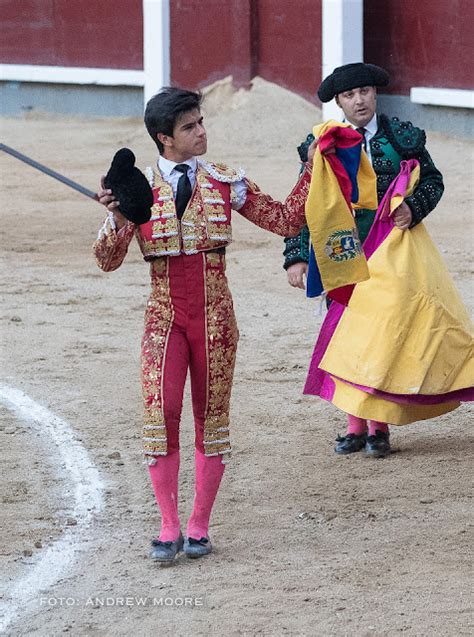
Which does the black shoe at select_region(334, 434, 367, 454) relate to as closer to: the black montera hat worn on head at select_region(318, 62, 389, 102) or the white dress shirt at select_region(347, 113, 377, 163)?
the white dress shirt at select_region(347, 113, 377, 163)

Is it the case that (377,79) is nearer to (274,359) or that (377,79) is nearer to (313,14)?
(274,359)

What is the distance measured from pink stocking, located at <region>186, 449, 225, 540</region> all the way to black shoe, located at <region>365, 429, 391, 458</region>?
3.25 ft

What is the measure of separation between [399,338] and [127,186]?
4.56 ft

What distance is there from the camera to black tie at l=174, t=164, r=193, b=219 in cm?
382

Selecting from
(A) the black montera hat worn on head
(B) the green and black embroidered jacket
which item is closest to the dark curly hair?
(A) the black montera hat worn on head

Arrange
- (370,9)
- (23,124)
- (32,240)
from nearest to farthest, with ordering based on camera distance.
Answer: (32,240) → (370,9) → (23,124)

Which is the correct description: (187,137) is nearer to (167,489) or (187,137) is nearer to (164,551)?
(167,489)

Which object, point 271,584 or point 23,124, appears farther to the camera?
point 23,124

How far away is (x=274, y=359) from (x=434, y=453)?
5.11ft

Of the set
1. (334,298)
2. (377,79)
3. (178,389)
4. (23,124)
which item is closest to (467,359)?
(334,298)

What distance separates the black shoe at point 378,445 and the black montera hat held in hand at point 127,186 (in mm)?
1532

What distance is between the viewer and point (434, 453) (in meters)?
4.84

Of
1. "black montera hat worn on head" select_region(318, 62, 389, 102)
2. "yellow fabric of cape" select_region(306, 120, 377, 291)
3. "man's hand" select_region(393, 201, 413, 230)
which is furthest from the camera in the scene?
"man's hand" select_region(393, 201, 413, 230)

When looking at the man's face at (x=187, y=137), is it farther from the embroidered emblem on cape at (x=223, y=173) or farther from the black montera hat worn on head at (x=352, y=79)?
the black montera hat worn on head at (x=352, y=79)
